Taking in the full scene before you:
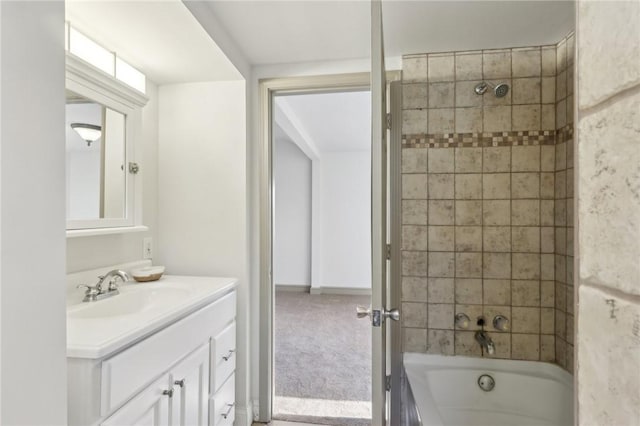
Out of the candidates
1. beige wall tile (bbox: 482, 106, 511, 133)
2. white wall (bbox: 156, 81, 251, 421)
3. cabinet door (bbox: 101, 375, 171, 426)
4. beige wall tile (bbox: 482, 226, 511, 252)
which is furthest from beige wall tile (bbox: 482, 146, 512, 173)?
cabinet door (bbox: 101, 375, 171, 426)

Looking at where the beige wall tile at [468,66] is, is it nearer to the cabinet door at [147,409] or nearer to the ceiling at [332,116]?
the ceiling at [332,116]

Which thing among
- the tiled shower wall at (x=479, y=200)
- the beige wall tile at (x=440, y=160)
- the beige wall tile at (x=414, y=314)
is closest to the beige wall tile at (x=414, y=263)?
the tiled shower wall at (x=479, y=200)

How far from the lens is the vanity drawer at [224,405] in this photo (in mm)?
1590

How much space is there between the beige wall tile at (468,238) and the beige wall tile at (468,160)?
1.15 feet

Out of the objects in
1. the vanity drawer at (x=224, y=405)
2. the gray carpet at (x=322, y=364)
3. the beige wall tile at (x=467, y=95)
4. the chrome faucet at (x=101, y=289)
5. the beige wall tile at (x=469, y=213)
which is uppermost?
the beige wall tile at (x=467, y=95)

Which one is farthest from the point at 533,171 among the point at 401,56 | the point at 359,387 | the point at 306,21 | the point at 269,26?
the point at 359,387

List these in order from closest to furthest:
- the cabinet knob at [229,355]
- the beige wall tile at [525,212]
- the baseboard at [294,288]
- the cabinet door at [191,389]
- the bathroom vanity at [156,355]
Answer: the bathroom vanity at [156,355], the cabinet door at [191,389], the cabinet knob at [229,355], the beige wall tile at [525,212], the baseboard at [294,288]

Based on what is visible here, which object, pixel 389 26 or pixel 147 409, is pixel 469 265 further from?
pixel 147 409

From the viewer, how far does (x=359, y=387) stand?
2475 mm

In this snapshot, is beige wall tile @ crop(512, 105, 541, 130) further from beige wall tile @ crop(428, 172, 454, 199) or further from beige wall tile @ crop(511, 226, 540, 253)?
beige wall tile @ crop(511, 226, 540, 253)

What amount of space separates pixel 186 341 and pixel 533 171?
2046mm

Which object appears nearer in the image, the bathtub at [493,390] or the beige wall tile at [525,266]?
the bathtub at [493,390]

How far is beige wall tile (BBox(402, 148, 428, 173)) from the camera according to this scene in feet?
6.69

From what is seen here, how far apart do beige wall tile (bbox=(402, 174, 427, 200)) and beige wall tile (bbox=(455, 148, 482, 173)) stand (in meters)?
0.22
